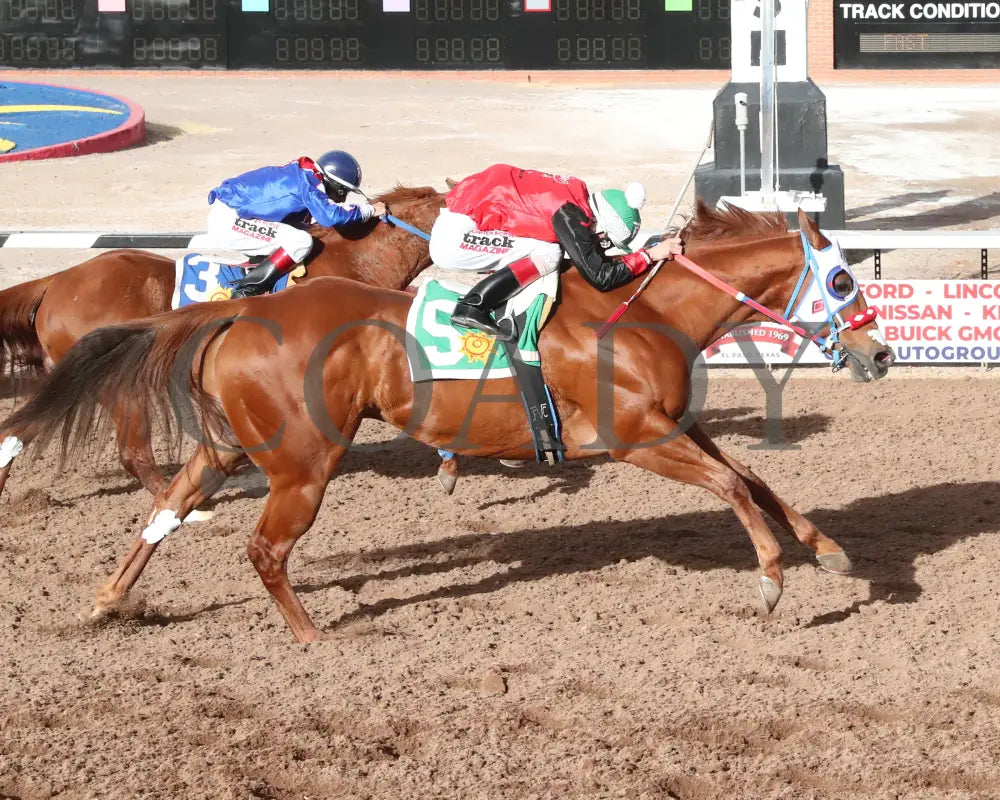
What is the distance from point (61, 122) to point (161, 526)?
1590 cm

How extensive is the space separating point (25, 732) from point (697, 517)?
368 cm

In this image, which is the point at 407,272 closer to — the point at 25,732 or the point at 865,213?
the point at 25,732

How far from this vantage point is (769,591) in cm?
575

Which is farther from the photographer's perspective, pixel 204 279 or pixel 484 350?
pixel 204 279

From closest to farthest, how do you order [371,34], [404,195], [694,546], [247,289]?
1. [694,546]
2. [247,289]
3. [404,195]
4. [371,34]

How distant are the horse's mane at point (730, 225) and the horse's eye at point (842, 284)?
0.41m

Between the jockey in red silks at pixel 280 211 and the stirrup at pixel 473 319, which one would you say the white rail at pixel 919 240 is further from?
the stirrup at pixel 473 319

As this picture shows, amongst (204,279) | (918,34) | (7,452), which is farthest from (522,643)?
(918,34)

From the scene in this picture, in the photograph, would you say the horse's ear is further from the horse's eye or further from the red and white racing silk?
the red and white racing silk

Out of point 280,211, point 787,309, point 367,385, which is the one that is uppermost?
point 280,211

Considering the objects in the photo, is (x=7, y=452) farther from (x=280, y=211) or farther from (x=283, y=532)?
(x=283, y=532)

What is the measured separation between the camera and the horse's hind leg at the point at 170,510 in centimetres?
613

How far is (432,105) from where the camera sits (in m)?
22.5

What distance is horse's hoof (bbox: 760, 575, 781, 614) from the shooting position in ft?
18.9
